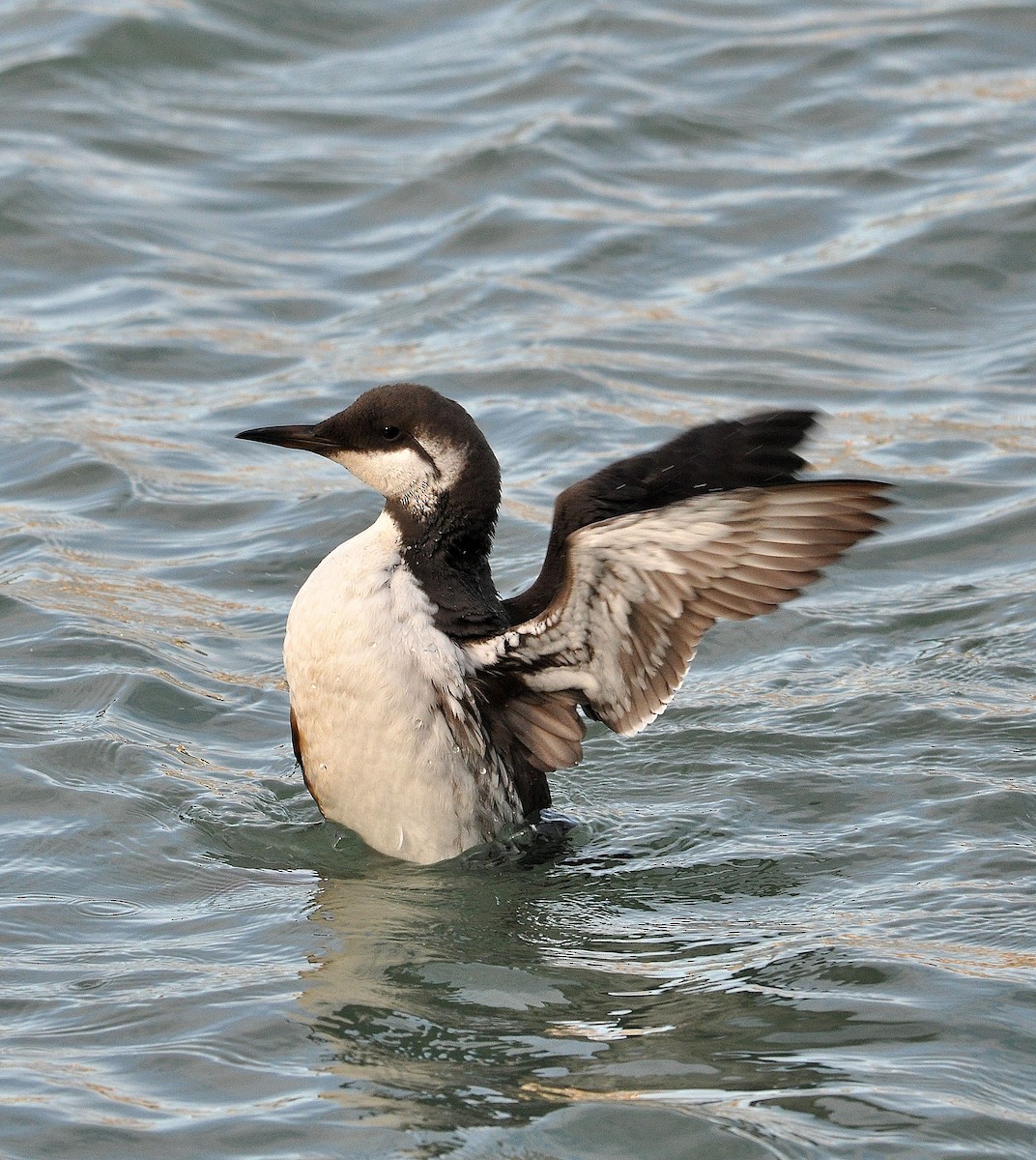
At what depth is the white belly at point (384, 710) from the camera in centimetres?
560

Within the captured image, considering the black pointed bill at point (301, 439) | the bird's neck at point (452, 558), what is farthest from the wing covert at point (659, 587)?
the black pointed bill at point (301, 439)

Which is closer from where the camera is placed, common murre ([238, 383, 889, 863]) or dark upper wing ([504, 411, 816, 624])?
common murre ([238, 383, 889, 863])

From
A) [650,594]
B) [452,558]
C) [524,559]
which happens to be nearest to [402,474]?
[452,558]

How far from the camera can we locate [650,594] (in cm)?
538

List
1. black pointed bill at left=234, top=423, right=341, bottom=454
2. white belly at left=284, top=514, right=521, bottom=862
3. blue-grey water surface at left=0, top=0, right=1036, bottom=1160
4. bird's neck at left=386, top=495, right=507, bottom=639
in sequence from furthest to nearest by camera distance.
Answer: black pointed bill at left=234, top=423, right=341, bottom=454, bird's neck at left=386, top=495, right=507, bottom=639, white belly at left=284, top=514, right=521, bottom=862, blue-grey water surface at left=0, top=0, right=1036, bottom=1160

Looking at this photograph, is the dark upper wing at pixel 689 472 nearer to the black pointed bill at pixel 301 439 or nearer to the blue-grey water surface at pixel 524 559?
the black pointed bill at pixel 301 439

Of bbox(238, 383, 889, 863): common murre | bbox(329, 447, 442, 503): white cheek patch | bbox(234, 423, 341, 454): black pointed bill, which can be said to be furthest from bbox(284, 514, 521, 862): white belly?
bbox(234, 423, 341, 454): black pointed bill

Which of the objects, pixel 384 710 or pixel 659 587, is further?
pixel 384 710

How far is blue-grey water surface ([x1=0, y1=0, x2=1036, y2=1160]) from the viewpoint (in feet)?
15.4

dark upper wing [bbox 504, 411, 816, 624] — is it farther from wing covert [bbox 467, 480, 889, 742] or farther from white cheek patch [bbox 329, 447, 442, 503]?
white cheek patch [bbox 329, 447, 442, 503]

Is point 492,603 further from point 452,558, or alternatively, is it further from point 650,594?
point 650,594

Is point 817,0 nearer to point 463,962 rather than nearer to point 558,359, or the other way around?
point 558,359

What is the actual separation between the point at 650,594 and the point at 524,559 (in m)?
2.92

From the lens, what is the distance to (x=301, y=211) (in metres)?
12.0
